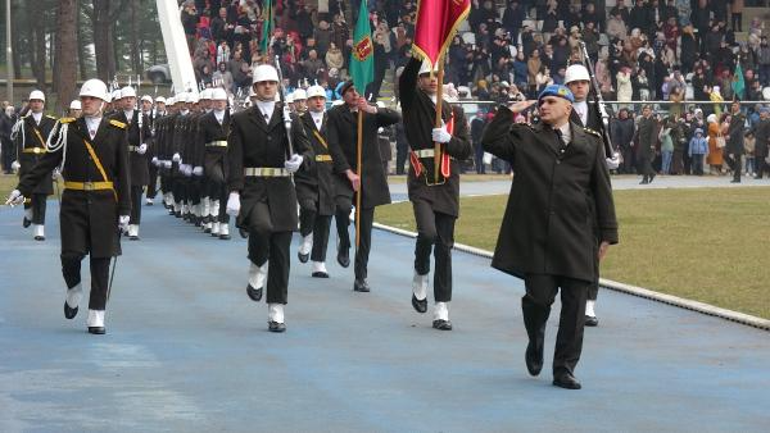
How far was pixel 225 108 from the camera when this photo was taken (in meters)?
25.7

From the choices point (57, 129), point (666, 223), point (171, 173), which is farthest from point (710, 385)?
point (171, 173)

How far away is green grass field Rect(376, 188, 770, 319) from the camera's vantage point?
58.4 feet

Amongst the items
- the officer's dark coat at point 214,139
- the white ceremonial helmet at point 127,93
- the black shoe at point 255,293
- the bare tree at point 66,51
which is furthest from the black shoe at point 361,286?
the bare tree at point 66,51

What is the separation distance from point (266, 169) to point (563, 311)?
3872mm

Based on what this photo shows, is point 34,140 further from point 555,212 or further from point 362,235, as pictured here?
point 555,212

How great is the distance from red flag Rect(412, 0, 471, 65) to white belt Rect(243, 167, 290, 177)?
139 centimetres

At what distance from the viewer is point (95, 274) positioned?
14.1 metres

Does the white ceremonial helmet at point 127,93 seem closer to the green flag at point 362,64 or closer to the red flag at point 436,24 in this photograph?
the green flag at point 362,64

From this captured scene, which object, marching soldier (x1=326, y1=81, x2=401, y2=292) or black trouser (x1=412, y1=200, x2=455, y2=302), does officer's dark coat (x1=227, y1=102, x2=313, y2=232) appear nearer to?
black trouser (x1=412, y1=200, x2=455, y2=302)

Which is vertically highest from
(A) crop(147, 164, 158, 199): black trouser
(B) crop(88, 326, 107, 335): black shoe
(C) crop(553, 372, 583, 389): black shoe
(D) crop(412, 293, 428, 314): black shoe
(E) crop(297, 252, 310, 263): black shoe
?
(C) crop(553, 372, 583, 389): black shoe

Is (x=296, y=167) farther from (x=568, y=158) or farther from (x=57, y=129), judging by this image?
(x=568, y=158)

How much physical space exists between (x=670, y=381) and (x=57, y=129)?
17.9 ft

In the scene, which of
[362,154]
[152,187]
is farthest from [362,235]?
[152,187]

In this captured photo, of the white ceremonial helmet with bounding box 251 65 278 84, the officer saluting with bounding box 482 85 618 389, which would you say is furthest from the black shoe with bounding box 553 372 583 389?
the white ceremonial helmet with bounding box 251 65 278 84
